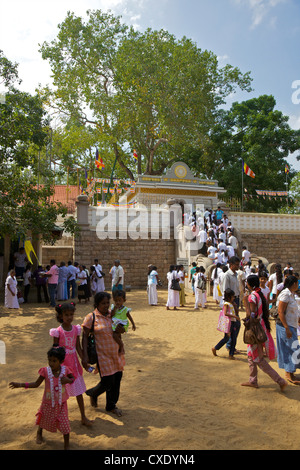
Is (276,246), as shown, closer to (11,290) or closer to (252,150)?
(252,150)

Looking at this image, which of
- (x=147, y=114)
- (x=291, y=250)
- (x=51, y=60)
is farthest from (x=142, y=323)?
(x=51, y=60)

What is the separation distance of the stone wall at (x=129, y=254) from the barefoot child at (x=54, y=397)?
12891 millimetres

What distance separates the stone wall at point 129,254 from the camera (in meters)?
16.4

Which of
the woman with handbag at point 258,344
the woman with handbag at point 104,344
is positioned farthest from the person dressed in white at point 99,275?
the woman with handbag at point 104,344

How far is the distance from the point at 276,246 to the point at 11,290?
1505 centimetres

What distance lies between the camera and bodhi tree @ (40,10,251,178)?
26.6 meters

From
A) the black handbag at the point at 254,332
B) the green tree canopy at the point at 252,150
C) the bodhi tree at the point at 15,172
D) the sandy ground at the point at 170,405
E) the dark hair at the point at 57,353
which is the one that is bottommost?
the sandy ground at the point at 170,405

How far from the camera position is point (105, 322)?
411 centimetres

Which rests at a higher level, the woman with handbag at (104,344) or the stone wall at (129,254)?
the stone wall at (129,254)

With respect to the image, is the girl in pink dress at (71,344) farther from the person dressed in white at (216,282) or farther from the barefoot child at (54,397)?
the person dressed in white at (216,282)

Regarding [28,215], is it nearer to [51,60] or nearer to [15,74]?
[15,74]

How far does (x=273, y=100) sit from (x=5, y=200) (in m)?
28.7

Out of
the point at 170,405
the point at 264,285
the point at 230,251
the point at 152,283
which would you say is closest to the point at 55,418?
the point at 170,405

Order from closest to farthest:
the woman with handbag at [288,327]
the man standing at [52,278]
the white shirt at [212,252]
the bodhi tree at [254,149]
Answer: the woman with handbag at [288,327] → the man standing at [52,278] → the white shirt at [212,252] → the bodhi tree at [254,149]
